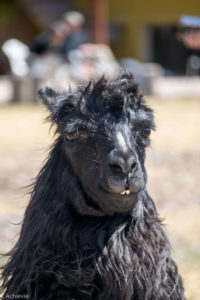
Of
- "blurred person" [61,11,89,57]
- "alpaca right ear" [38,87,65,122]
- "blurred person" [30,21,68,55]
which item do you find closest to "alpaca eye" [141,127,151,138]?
"alpaca right ear" [38,87,65,122]

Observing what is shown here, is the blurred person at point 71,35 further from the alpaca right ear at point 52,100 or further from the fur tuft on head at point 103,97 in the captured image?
the fur tuft on head at point 103,97

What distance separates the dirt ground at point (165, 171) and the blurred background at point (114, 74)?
1 cm

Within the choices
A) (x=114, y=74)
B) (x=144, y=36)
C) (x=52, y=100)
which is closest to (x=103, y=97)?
(x=52, y=100)

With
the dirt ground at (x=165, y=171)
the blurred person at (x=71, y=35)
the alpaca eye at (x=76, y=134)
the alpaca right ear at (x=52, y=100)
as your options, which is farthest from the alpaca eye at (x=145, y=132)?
the blurred person at (x=71, y=35)

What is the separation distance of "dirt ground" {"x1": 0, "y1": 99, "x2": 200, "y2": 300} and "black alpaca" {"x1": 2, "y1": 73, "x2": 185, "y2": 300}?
543 mm

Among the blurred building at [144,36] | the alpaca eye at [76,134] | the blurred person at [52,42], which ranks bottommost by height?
the alpaca eye at [76,134]

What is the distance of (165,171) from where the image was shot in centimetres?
1052

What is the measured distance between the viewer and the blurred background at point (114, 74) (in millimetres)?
7508

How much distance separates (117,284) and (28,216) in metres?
0.62

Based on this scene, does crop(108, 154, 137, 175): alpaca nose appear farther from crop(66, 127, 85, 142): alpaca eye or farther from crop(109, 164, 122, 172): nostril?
crop(66, 127, 85, 142): alpaca eye

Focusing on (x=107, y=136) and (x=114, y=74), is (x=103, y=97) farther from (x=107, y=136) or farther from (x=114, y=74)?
(x=114, y=74)

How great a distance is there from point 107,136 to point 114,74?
5.87 metres

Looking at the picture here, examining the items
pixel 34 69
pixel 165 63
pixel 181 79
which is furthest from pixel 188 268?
pixel 165 63

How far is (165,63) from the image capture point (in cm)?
2948
